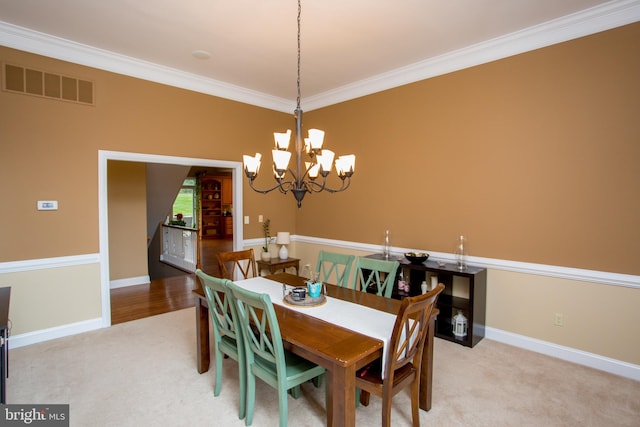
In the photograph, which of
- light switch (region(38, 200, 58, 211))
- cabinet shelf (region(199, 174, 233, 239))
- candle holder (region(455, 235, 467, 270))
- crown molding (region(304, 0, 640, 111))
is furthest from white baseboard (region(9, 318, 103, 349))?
cabinet shelf (region(199, 174, 233, 239))

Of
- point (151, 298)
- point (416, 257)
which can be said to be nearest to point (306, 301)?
point (416, 257)

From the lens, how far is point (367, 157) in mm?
4703

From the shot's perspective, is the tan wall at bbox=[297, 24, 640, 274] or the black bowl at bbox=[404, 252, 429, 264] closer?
the tan wall at bbox=[297, 24, 640, 274]

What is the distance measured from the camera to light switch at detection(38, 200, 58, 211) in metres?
3.48

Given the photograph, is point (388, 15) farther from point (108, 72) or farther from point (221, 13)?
point (108, 72)

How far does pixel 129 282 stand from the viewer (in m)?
5.82

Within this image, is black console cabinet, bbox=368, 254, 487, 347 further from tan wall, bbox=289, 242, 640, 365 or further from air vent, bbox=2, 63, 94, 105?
air vent, bbox=2, 63, 94, 105

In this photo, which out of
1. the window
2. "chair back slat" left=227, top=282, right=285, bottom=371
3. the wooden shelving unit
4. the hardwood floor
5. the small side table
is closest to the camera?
"chair back slat" left=227, top=282, right=285, bottom=371

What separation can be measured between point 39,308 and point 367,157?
415 cm

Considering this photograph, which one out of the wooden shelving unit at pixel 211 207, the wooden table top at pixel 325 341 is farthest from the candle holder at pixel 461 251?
the wooden shelving unit at pixel 211 207

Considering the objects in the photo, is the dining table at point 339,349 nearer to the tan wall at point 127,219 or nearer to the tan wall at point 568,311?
the tan wall at point 568,311

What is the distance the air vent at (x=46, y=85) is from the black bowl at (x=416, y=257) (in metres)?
3.95

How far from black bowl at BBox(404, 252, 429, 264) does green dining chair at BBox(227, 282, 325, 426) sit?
2.09 meters

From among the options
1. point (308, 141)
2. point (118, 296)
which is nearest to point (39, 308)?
point (118, 296)
